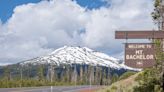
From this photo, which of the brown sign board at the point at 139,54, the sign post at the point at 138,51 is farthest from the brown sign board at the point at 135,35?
the brown sign board at the point at 139,54

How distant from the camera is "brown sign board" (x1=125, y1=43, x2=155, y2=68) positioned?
1543cm

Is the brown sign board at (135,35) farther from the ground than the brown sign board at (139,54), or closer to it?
farther from the ground

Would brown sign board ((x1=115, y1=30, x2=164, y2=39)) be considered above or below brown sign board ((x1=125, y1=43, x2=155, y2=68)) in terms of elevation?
above

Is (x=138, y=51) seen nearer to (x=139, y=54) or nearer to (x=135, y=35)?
(x=139, y=54)

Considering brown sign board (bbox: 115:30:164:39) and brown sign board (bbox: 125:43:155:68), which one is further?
brown sign board (bbox: 115:30:164:39)

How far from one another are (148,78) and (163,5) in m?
5.07

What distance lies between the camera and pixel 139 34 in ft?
51.8

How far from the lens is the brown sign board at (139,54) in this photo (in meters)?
15.4

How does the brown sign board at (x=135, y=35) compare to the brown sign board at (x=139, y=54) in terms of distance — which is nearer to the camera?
the brown sign board at (x=139, y=54)

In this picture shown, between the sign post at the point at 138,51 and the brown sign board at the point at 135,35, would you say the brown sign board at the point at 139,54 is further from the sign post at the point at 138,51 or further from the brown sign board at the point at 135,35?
the brown sign board at the point at 135,35

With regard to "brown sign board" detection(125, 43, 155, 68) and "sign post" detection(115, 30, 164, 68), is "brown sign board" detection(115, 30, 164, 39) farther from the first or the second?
"brown sign board" detection(125, 43, 155, 68)

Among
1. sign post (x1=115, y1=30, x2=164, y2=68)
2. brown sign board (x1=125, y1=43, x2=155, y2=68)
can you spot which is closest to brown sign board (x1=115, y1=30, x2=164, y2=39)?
sign post (x1=115, y1=30, x2=164, y2=68)

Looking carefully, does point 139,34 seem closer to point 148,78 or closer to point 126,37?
point 126,37

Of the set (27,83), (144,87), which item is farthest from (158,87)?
(27,83)
